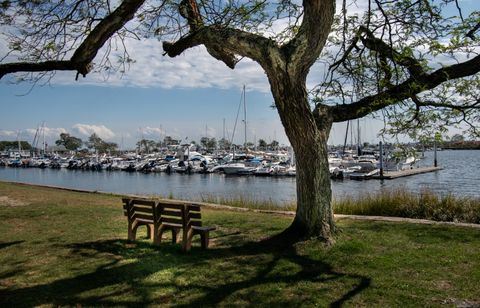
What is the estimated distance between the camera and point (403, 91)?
8125 mm

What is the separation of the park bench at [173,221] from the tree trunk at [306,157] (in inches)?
64.9

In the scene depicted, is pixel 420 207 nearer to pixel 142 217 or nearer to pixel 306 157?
pixel 306 157

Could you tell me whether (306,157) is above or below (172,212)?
above

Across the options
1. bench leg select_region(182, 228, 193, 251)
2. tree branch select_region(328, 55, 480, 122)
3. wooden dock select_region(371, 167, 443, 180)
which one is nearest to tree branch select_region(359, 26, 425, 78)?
tree branch select_region(328, 55, 480, 122)

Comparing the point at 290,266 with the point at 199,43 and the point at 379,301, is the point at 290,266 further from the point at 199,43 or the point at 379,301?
the point at 199,43

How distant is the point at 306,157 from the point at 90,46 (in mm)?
4638

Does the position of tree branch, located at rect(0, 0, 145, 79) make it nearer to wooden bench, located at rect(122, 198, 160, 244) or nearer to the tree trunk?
wooden bench, located at rect(122, 198, 160, 244)

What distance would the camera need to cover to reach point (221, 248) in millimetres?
7969

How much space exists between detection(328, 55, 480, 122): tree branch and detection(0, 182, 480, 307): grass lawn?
222 centimetres

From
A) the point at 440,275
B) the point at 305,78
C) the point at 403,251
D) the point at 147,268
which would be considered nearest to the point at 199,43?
the point at 305,78

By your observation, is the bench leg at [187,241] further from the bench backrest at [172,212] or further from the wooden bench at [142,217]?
the wooden bench at [142,217]

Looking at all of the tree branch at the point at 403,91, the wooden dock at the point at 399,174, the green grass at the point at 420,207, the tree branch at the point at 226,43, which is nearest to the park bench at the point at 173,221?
the tree branch at the point at 226,43

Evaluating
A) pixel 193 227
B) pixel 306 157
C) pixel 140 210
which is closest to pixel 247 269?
pixel 193 227

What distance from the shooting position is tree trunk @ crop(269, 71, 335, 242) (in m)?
7.66
